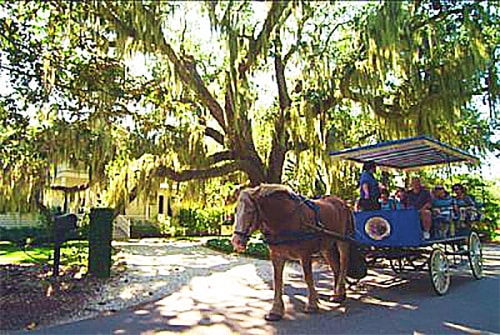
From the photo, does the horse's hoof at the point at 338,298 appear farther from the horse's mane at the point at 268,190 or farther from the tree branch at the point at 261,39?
the tree branch at the point at 261,39

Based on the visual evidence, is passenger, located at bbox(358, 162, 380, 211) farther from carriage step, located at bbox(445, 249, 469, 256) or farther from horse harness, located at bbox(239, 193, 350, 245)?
carriage step, located at bbox(445, 249, 469, 256)

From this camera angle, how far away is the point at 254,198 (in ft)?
16.1

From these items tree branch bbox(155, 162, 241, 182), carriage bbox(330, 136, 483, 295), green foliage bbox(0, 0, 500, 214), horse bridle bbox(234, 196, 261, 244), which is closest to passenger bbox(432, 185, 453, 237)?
carriage bbox(330, 136, 483, 295)

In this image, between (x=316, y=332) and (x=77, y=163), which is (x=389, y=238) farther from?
(x=77, y=163)

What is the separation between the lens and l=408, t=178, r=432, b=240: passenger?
6574 millimetres

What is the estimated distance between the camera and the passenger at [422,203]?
6.57m

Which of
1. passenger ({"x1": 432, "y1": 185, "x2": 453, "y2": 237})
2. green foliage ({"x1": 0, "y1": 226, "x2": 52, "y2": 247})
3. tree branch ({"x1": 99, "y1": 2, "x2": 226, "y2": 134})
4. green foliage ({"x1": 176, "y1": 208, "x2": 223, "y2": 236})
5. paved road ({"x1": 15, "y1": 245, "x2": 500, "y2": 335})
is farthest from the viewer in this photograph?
green foliage ({"x1": 176, "y1": 208, "x2": 223, "y2": 236})

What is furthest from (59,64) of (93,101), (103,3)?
(103,3)

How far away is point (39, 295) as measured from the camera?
6367 mm

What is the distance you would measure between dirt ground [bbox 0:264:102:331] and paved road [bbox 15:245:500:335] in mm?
604

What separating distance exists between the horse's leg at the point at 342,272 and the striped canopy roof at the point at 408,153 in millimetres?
1902

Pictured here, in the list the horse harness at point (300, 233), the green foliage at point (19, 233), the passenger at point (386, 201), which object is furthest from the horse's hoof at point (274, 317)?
the green foliage at point (19, 233)

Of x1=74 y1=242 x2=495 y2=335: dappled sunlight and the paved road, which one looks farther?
x1=74 y1=242 x2=495 y2=335: dappled sunlight

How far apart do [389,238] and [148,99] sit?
7517 mm
